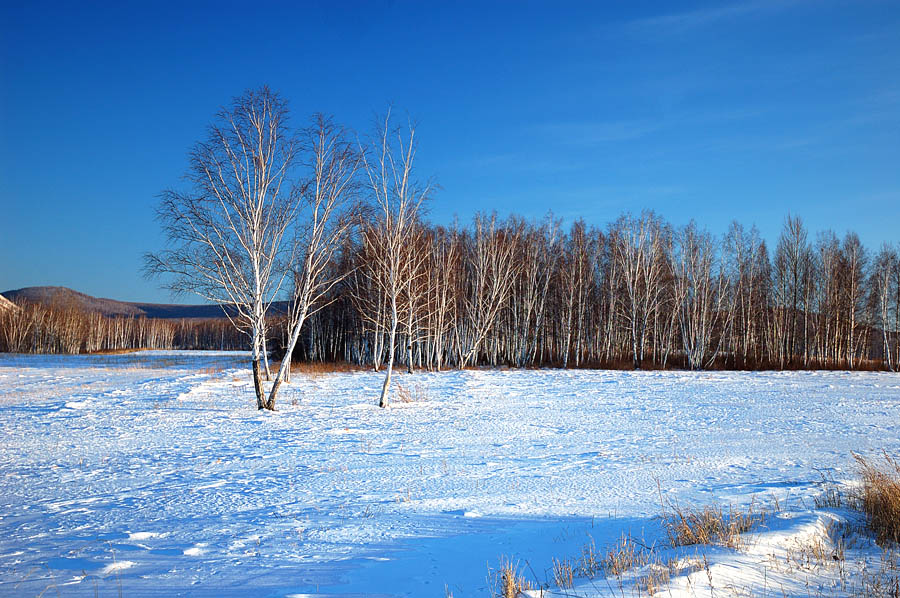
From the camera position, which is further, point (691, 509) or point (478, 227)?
point (478, 227)

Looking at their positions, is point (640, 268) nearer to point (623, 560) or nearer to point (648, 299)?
point (648, 299)

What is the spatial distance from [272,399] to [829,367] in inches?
1630

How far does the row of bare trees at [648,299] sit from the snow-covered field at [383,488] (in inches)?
896

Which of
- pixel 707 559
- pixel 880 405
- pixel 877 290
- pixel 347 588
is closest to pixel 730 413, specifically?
pixel 880 405

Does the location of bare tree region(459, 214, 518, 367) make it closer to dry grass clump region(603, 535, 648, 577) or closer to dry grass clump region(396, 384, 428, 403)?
dry grass clump region(396, 384, 428, 403)

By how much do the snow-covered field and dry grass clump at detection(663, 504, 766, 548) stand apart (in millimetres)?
197

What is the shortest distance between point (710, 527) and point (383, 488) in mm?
4452

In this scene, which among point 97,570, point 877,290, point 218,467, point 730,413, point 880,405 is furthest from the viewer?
point 877,290

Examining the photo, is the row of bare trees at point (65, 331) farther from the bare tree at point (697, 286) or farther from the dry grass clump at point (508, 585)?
the dry grass clump at point (508, 585)

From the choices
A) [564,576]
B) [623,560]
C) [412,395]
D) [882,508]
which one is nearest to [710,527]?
[623,560]

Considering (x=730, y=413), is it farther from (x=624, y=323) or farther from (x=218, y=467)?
(x=624, y=323)

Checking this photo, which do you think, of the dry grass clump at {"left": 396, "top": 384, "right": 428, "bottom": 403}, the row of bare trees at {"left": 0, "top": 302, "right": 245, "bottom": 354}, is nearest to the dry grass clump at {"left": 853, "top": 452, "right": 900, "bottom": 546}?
the dry grass clump at {"left": 396, "top": 384, "right": 428, "bottom": 403}

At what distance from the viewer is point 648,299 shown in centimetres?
4003

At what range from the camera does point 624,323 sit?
46.1m
